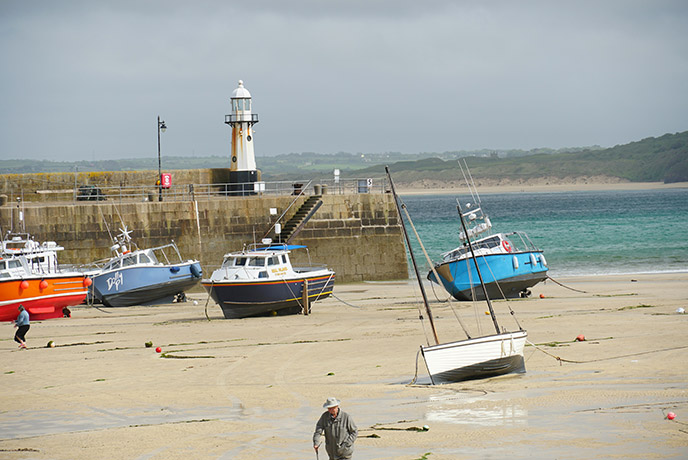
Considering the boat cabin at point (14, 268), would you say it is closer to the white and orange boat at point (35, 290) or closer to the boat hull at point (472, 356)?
the white and orange boat at point (35, 290)

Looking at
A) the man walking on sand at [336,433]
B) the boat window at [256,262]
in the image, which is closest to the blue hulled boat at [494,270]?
the boat window at [256,262]

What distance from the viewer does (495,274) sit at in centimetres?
2495

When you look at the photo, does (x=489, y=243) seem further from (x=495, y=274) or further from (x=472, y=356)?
(x=472, y=356)

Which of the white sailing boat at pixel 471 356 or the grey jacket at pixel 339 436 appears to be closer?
the grey jacket at pixel 339 436

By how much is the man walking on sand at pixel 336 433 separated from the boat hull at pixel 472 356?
14.0 ft

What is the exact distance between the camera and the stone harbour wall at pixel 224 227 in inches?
1172

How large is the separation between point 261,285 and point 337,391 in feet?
31.3

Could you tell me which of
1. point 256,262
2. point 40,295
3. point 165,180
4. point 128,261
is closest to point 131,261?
point 128,261

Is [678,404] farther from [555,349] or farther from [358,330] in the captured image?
[358,330]

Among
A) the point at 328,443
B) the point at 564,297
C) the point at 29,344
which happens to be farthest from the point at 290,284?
the point at 328,443

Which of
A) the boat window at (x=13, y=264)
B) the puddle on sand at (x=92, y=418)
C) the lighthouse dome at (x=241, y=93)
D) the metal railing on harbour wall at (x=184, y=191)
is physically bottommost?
the puddle on sand at (x=92, y=418)

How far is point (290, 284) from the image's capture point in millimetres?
22766

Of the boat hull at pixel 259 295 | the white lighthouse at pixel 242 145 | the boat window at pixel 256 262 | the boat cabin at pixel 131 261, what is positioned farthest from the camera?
the white lighthouse at pixel 242 145

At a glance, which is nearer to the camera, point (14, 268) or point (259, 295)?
point (259, 295)
